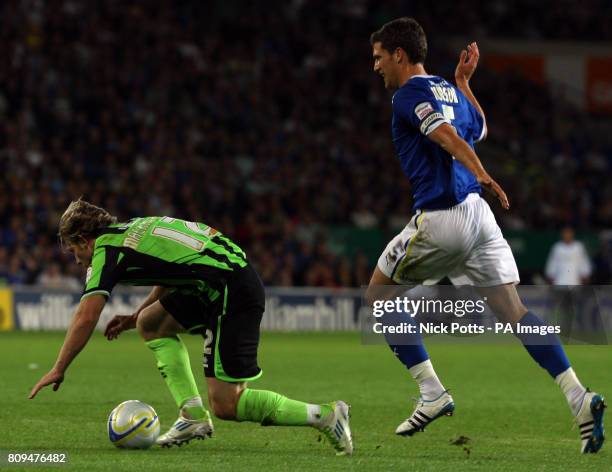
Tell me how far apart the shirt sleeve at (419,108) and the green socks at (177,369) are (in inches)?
73.9

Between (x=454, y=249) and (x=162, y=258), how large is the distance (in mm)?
1722

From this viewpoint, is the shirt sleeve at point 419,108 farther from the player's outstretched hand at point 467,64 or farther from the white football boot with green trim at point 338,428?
the white football boot with green trim at point 338,428

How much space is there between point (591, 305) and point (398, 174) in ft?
20.8

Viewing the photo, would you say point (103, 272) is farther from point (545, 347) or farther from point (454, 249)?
point (545, 347)

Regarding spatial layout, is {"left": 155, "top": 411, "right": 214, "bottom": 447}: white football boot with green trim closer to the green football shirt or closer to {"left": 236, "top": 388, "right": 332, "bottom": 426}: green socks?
{"left": 236, "top": 388, "right": 332, "bottom": 426}: green socks

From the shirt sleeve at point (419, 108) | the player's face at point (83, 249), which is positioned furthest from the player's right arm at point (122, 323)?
the shirt sleeve at point (419, 108)

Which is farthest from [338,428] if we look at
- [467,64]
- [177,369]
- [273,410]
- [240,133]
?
[240,133]

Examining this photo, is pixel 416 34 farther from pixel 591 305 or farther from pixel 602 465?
pixel 591 305

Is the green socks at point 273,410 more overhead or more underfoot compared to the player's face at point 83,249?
more underfoot

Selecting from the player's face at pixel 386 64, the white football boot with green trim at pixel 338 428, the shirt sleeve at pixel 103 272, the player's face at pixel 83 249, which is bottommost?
the white football boot with green trim at pixel 338 428

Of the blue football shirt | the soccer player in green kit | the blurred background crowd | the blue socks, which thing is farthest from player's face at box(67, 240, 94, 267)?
the blurred background crowd

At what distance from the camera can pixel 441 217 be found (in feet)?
24.8

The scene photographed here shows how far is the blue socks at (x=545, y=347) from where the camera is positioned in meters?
7.43

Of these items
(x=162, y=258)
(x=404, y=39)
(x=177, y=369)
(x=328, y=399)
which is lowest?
(x=328, y=399)
